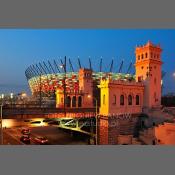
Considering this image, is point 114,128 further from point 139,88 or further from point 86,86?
point 86,86

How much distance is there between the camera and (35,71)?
12.9 metres

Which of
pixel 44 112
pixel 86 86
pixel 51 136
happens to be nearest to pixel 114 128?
pixel 51 136

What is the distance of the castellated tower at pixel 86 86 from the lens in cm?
1115

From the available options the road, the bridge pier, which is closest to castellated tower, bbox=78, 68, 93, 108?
the bridge pier

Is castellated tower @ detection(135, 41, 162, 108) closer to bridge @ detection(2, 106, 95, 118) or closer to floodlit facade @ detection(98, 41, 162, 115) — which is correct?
floodlit facade @ detection(98, 41, 162, 115)

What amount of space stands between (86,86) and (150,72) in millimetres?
Result: 2950

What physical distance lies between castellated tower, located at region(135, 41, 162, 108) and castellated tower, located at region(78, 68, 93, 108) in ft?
7.07

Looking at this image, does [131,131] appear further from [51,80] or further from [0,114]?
[51,80]

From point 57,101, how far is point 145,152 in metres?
6.55

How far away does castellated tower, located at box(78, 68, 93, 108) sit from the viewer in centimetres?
1115

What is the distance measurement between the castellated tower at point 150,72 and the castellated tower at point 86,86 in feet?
7.07

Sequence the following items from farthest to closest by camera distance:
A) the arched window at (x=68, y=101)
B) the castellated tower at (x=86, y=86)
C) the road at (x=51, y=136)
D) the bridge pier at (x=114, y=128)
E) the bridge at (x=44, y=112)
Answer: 1. the arched window at (x=68, y=101)
2. the castellated tower at (x=86, y=86)
3. the bridge pier at (x=114, y=128)
4. the bridge at (x=44, y=112)
5. the road at (x=51, y=136)

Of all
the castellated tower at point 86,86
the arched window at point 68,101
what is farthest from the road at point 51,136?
the castellated tower at point 86,86

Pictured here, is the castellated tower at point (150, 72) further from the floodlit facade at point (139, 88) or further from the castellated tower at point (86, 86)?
the castellated tower at point (86, 86)
